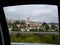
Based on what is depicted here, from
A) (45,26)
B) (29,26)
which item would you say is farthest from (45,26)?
(29,26)

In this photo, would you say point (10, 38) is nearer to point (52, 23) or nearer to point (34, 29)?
point (34, 29)

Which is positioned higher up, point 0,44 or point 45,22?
point 45,22

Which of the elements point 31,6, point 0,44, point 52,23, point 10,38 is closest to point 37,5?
point 31,6

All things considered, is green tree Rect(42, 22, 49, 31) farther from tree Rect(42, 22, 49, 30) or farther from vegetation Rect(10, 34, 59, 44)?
vegetation Rect(10, 34, 59, 44)

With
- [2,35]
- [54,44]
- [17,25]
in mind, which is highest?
[17,25]

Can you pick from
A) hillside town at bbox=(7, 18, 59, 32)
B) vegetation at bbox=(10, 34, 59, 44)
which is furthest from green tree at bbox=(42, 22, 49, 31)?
vegetation at bbox=(10, 34, 59, 44)

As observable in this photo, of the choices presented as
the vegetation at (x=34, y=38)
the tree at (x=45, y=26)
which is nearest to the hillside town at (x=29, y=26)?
the tree at (x=45, y=26)

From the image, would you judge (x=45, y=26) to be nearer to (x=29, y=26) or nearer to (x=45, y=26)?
(x=45, y=26)
